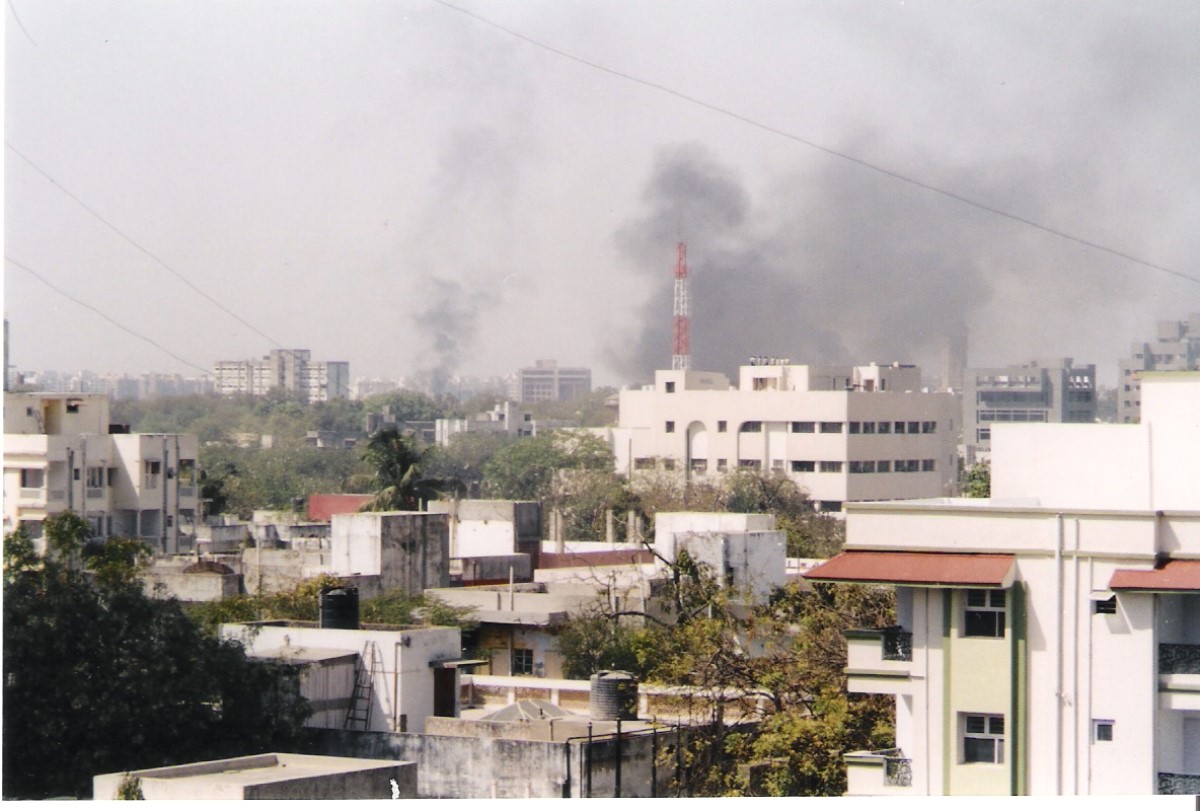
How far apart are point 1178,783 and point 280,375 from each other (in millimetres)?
134580

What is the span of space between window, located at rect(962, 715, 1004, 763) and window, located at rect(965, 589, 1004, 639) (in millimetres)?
532

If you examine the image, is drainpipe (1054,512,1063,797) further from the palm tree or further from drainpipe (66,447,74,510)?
the palm tree

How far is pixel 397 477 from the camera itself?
137ft

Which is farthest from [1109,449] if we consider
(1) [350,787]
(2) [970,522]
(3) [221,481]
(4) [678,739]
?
(3) [221,481]

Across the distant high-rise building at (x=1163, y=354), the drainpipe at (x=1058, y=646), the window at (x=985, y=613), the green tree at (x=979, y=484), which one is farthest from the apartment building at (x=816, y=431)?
the drainpipe at (x=1058, y=646)

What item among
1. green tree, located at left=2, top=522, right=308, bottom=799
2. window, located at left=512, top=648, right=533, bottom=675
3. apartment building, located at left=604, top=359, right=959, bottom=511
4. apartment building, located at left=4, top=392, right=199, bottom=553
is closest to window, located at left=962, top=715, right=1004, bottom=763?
green tree, located at left=2, top=522, right=308, bottom=799

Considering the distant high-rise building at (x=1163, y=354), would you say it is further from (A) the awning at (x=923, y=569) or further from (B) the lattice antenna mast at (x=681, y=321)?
(A) the awning at (x=923, y=569)

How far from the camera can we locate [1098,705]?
38.8ft

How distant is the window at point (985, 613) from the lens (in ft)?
39.7

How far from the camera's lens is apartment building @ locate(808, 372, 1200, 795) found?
38.5ft

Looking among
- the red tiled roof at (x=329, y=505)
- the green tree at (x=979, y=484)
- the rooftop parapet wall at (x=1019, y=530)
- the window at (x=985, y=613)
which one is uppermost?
the green tree at (x=979, y=484)

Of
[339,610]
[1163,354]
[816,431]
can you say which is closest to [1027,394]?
[1163,354]

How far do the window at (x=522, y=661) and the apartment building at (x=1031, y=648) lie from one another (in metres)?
9.64

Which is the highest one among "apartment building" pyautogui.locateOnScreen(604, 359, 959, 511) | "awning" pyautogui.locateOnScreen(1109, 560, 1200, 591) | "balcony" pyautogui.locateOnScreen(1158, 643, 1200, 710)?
"apartment building" pyautogui.locateOnScreen(604, 359, 959, 511)
